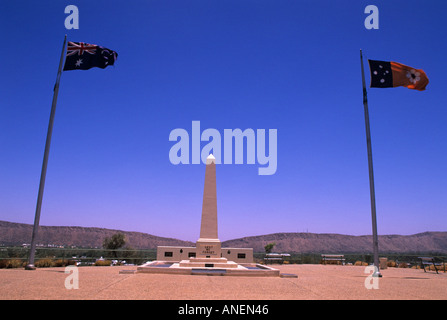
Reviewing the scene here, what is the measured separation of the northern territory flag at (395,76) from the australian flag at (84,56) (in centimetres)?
1304

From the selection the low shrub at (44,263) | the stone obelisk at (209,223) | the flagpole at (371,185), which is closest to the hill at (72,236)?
the stone obelisk at (209,223)

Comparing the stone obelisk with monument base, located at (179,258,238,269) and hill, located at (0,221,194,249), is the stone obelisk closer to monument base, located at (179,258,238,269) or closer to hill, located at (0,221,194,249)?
monument base, located at (179,258,238,269)

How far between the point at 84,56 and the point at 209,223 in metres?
10.9

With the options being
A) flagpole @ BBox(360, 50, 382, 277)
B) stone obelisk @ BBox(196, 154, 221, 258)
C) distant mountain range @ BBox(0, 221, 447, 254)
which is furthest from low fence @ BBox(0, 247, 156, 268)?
distant mountain range @ BBox(0, 221, 447, 254)

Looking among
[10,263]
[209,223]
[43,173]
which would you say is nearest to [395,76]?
[209,223]

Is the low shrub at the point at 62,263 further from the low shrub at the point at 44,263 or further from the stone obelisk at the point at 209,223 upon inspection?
the stone obelisk at the point at 209,223

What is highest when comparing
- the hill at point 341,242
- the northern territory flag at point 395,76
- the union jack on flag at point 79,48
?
the union jack on flag at point 79,48

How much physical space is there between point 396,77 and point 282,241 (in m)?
99.7

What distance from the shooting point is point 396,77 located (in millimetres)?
15656

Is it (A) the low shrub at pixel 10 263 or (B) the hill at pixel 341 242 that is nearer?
(A) the low shrub at pixel 10 263

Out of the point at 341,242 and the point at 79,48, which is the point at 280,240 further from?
the point at 79,48

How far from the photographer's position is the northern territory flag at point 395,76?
609 inches

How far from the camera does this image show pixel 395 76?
15648 mm

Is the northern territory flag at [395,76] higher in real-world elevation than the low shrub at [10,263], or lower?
higher
